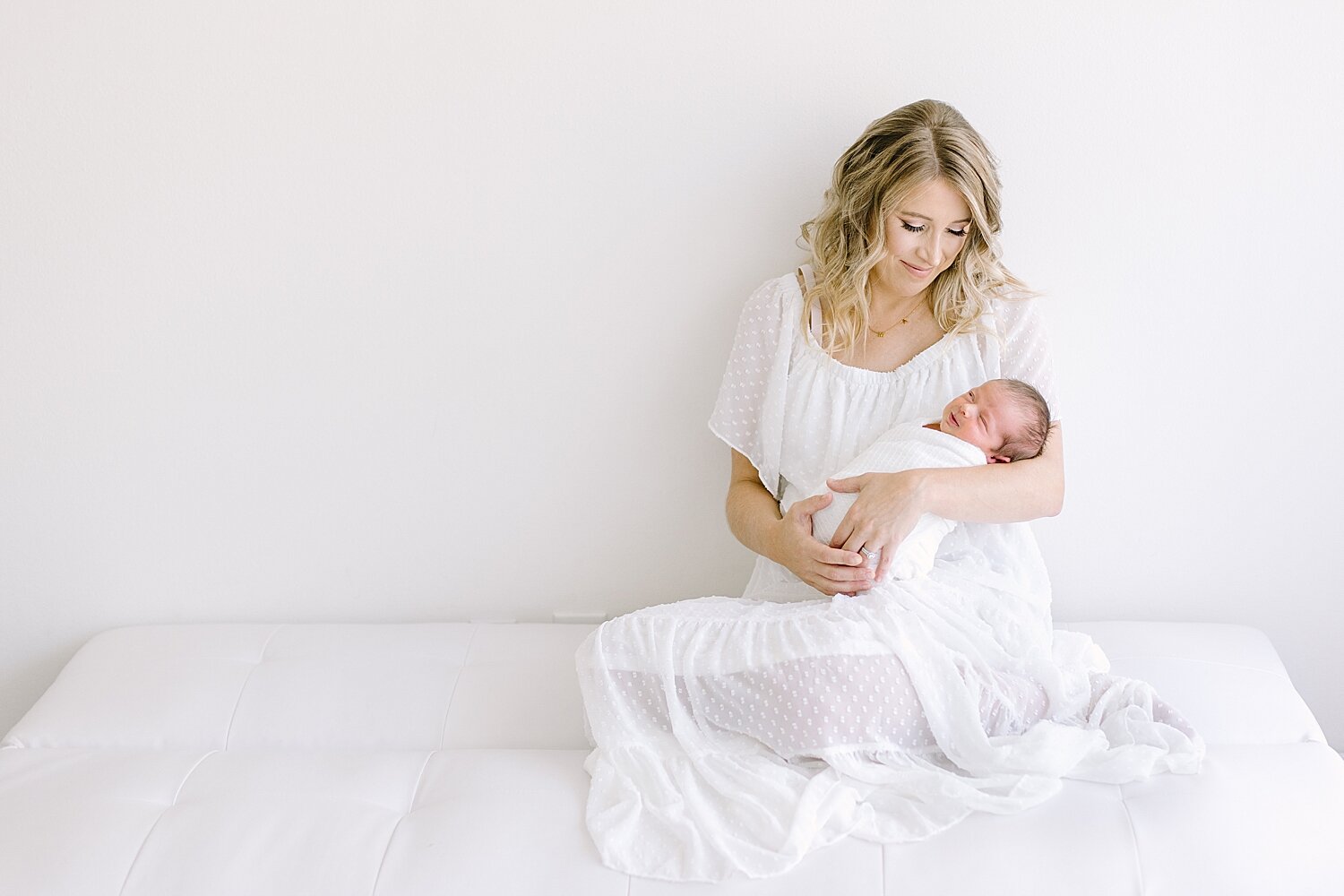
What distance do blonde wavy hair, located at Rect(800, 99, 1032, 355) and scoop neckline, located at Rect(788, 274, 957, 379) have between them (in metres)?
0.02

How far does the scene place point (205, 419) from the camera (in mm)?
2186

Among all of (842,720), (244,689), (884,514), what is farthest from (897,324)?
(244,689)

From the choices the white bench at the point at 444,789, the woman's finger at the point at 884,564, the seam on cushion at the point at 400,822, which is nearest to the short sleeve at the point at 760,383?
the woman's finger at the point at 884,564

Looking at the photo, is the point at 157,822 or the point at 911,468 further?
the point at 911,468

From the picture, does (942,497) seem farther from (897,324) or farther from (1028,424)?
(897,324)

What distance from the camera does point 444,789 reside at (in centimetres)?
163

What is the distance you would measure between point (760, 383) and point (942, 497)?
0.42 metres

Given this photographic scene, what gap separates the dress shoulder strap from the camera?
6.43ft

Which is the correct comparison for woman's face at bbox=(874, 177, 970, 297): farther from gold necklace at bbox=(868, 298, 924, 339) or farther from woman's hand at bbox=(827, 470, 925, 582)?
woman's hand at bbox=(827, 470, 925, 582)

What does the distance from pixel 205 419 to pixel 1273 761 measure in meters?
1.98

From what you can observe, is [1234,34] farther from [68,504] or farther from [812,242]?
[68,504]

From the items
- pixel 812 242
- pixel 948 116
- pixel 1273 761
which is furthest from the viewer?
pixel 812 242

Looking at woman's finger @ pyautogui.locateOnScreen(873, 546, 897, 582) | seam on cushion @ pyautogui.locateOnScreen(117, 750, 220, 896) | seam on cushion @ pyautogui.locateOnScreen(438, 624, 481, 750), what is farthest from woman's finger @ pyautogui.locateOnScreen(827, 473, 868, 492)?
seam on cushion @ pyautogui.locateOnScreen(117, 750, 220, 896)

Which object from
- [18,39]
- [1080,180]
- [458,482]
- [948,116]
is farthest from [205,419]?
[1080,180]
